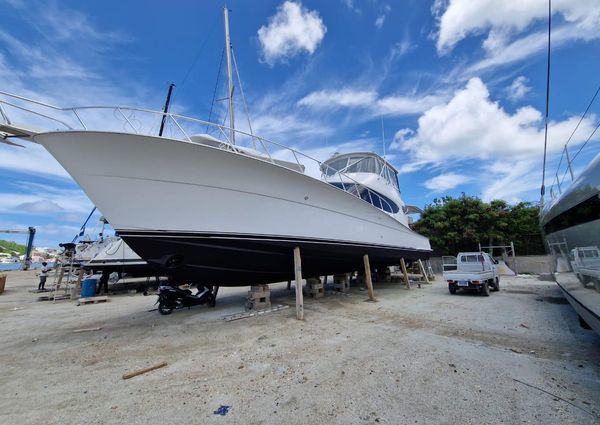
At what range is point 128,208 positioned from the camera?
14.1 ft

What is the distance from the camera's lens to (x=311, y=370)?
3.12 meters

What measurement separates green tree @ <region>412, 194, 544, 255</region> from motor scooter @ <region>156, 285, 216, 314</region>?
16855 mm

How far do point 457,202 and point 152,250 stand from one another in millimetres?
20012

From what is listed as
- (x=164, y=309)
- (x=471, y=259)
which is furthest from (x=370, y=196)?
(x=164, y=309)

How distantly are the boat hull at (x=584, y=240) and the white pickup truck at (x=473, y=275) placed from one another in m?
4.05

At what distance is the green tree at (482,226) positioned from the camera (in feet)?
58.4

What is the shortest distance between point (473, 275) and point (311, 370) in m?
7.29

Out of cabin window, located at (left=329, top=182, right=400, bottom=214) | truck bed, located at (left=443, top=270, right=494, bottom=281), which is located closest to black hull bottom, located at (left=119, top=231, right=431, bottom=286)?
cabin window, located at (left=329, top=182, right=400, bottom=214)

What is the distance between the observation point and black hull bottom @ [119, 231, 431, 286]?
4.61 m

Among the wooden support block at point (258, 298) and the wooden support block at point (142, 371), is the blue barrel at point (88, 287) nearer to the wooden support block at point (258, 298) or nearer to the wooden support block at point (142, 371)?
the wooden support block at point (258, 298)

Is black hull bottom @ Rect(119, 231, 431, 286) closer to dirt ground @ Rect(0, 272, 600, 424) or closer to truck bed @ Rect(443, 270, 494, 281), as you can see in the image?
dirt ground @ Rect(0, 272, 600, 424)

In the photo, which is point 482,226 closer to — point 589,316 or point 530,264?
point 530,264

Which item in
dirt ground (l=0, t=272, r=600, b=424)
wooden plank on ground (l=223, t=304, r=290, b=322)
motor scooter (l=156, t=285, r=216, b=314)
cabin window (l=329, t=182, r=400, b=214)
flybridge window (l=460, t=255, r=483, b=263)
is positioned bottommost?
dirt ground (l=0, t=272, r=600, b=424)

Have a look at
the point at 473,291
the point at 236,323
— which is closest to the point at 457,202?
the point at 473,291
